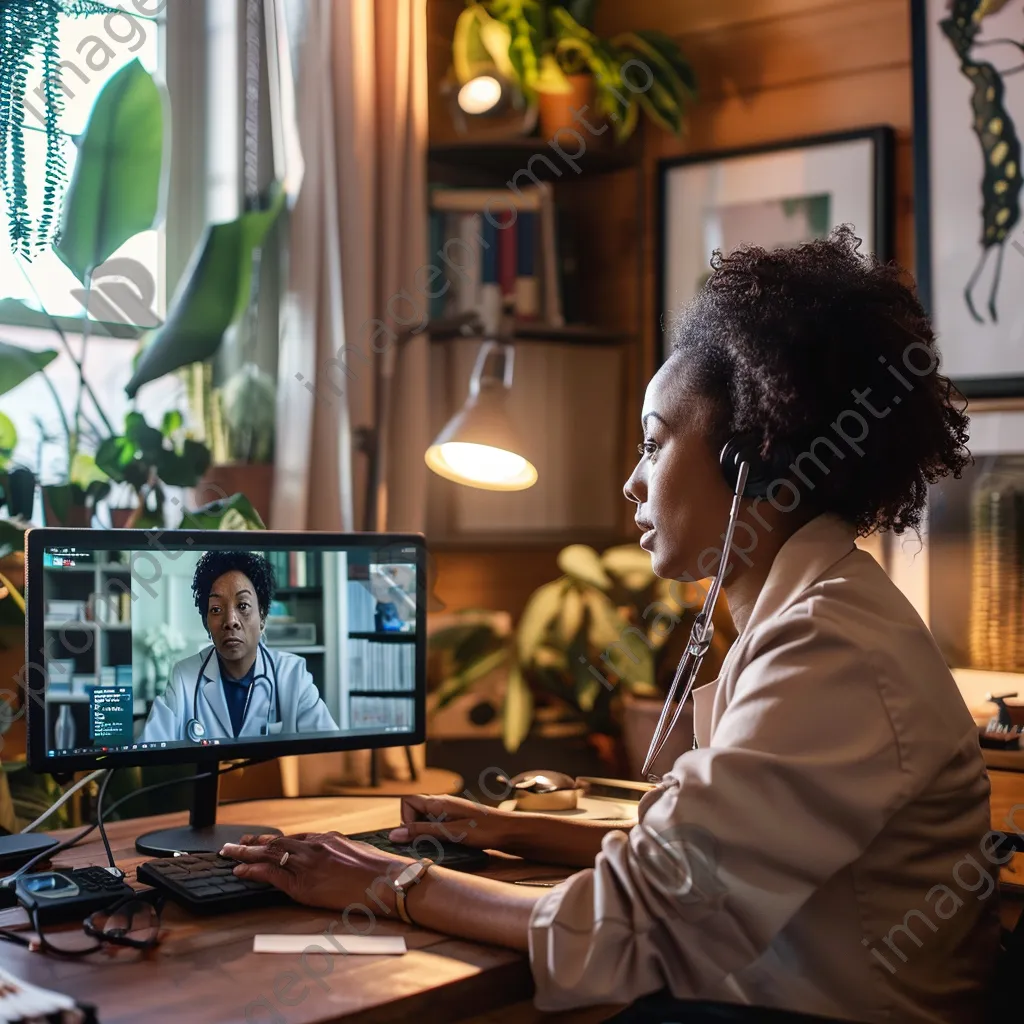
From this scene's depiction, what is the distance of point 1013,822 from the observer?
1.93 meters

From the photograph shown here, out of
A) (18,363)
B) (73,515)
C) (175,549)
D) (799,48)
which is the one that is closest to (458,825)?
(175,549)

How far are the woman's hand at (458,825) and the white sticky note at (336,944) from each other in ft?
0.82

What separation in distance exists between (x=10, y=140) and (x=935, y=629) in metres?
1.74

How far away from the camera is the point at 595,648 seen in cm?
244

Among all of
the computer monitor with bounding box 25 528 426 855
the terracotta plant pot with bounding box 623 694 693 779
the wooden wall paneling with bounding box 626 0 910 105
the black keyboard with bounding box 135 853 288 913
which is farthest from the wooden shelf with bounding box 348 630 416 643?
the wooden wall paneling with bounding box 626 0 910 105

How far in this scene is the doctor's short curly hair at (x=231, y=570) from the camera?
55.9 inches

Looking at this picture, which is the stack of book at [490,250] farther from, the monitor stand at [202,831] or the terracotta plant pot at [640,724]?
the monitor stand at [202,831]

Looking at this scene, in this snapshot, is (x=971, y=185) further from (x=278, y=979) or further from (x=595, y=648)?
(x=278, y=979)

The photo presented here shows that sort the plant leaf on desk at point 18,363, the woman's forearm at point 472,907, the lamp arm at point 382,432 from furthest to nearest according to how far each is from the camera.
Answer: the lamp arm at point 382,432 < the plant leaf on desk at point 18,363 < the woman's forearm at point 472,907

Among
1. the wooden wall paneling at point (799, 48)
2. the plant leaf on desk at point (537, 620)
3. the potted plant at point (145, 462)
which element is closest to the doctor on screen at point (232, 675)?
the potted plant at point (145, 462)

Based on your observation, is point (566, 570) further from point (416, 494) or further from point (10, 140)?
point (10, 140)

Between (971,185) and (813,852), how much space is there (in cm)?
162

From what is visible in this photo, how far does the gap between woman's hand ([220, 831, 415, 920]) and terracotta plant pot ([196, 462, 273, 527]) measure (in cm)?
94

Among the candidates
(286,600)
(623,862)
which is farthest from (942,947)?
(286,600)
